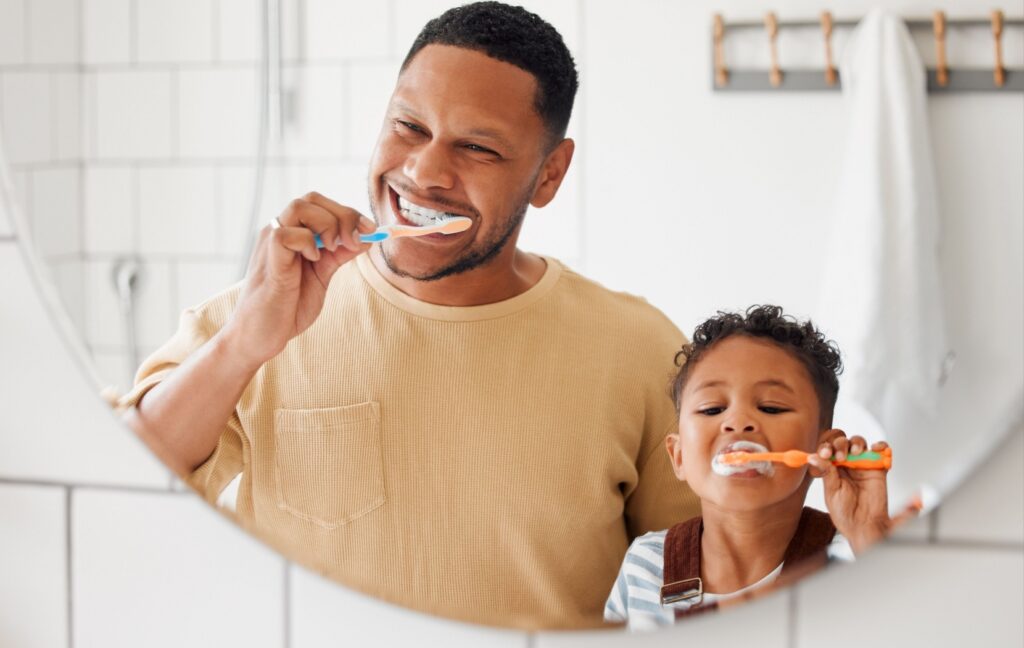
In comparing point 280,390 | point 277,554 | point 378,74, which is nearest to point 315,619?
point 277,554

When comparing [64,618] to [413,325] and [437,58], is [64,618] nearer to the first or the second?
[413,325]

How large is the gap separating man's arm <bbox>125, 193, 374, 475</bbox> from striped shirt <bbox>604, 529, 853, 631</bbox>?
0.27 m

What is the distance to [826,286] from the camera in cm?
64

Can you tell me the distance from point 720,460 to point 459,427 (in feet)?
0.56

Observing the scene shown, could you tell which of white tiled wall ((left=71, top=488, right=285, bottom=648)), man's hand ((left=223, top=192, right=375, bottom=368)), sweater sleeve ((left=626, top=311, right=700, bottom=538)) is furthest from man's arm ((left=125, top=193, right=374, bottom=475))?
sweater sleeve ((left=626, top=311, right=700, bottom=538))

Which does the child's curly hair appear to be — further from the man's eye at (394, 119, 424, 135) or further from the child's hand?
the man's eye at (394, 119, 424, 135)

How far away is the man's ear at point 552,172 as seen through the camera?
2.18 feet

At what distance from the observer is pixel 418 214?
2.30 feet

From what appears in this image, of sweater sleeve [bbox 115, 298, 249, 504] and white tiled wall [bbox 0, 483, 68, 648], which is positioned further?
white tiled wall [bbox 0, 483, 68, 648]

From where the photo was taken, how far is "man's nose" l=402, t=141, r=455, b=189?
685 millimetres

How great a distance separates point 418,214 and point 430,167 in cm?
3

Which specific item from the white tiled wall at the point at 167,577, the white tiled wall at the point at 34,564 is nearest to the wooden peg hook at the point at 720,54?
the white tiled wall at the point at 167,577

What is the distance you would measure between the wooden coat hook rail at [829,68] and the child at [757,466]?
0.44 feet

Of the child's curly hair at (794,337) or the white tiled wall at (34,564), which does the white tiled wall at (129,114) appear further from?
the child's curly hair at (794,337)
